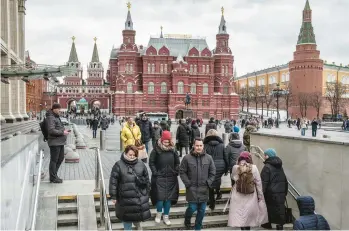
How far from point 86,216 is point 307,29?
8565 centimetres

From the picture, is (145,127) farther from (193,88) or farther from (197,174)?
(193,88)

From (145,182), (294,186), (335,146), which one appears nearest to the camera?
(145,182)

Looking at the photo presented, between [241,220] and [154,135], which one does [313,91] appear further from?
[241,220]

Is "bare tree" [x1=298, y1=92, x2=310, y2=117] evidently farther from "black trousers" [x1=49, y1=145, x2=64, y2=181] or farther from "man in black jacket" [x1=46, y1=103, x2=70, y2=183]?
"man in black jacket" [x1=46, y1=103, x2=70, y2=183]

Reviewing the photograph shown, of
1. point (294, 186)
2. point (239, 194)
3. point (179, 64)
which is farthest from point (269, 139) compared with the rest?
point (179, 64)

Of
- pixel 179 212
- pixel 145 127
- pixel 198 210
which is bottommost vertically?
pixel 179 212

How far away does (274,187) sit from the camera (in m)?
6.68

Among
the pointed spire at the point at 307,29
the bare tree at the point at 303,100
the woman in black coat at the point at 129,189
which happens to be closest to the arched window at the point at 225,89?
the bare tree at the point at 303,100

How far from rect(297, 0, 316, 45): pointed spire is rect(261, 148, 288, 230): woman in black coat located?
271 ft

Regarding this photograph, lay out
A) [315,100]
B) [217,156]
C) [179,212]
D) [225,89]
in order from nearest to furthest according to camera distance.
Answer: [179,212] < [217,156] < [315,100] < [225,89]

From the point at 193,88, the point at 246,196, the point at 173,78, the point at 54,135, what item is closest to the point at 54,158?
the point at 54,135

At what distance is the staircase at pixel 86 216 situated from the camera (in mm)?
6623

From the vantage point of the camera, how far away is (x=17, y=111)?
19141mm

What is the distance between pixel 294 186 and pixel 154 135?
732 cm
